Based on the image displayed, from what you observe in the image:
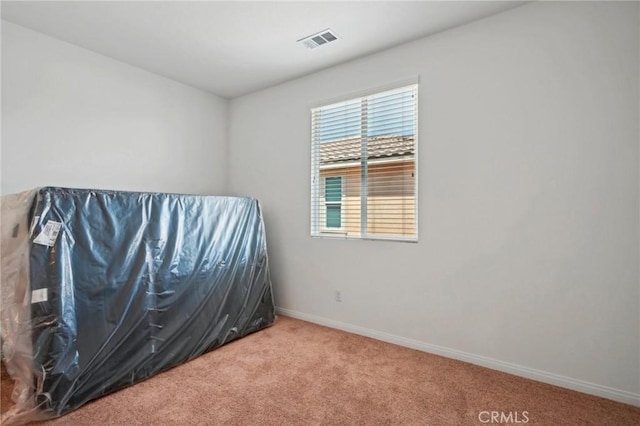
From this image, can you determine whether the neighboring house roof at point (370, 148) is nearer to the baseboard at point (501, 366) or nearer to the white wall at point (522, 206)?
the white wall at point (522, 206)

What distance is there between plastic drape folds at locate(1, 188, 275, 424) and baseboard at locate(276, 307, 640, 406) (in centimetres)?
122

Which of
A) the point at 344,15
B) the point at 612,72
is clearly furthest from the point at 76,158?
the point at 612,72

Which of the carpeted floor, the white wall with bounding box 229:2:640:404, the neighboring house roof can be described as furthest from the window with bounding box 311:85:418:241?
the carpeted floor

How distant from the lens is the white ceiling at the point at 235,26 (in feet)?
7.61

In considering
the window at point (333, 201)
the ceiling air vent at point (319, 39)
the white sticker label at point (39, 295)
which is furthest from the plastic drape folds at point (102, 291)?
the ceiling air vent at point (319, 39)

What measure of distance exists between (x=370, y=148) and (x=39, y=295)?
2.69 metres

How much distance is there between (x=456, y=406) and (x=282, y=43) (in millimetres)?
3050

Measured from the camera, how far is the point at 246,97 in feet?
13.3

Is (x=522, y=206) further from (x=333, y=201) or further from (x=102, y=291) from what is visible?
(x=102, y=291)

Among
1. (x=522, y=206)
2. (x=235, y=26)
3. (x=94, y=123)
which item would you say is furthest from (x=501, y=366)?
(x=94, y=123)

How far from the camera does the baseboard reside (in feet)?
6.62

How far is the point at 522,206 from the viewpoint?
2309mm

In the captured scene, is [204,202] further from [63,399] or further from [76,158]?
[63,399]

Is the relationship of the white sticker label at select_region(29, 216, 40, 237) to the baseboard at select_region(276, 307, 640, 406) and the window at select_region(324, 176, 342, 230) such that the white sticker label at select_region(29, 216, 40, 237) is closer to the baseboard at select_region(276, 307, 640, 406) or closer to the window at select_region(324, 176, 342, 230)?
the window at select_region(324, 176, 342, 230)
